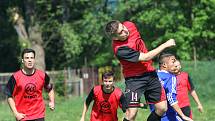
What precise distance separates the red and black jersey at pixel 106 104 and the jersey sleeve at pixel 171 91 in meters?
0.87

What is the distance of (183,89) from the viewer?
1048 centimetres

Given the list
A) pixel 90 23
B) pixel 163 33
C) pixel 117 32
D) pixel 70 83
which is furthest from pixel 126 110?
pixel 90 23

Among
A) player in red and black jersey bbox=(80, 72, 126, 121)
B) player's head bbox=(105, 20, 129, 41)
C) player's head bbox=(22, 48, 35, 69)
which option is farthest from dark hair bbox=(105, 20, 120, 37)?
player's head bbox=(22, 48, 35, 69)

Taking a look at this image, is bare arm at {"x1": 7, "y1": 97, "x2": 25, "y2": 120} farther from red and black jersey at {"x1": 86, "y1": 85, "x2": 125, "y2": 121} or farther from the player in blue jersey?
the player in blue jersey

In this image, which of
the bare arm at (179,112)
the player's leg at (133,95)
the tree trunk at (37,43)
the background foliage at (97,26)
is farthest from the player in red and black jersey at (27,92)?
the tree trunk at (37,43)

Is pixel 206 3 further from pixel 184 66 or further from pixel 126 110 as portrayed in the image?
pixel 126 110

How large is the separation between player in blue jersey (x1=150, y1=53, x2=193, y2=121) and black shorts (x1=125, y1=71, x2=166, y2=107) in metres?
0.14

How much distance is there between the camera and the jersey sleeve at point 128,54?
8961mm

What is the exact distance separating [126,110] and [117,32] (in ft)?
4.48

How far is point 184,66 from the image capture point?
25.8 metres

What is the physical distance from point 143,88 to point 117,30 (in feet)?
3.64

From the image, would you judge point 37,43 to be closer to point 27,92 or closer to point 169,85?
point 27,92

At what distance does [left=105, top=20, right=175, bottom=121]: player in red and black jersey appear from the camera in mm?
9008

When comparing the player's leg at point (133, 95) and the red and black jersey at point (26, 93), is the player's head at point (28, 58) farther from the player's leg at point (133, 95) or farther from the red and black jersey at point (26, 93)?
the player's leg at point (133, 95)
